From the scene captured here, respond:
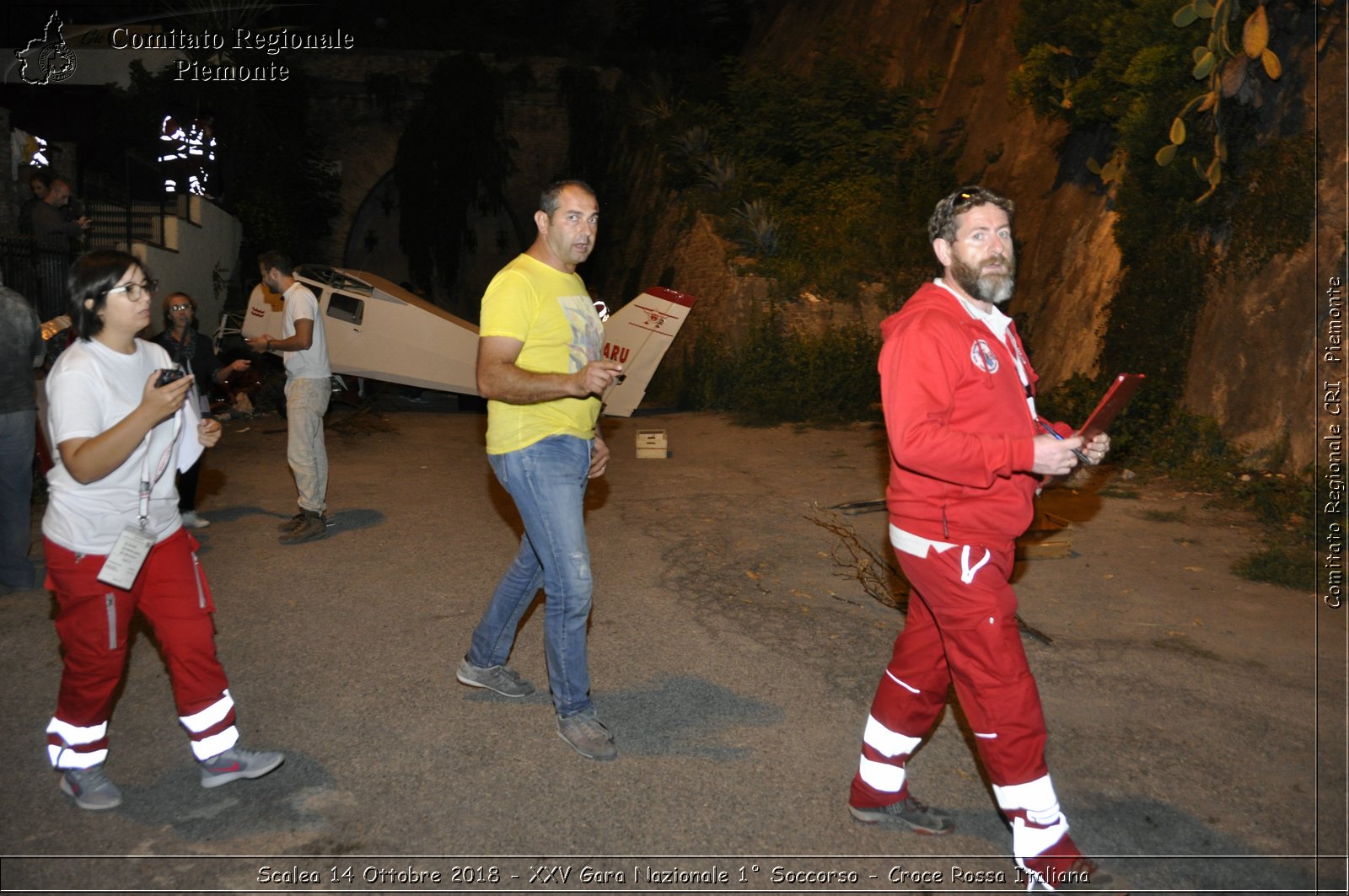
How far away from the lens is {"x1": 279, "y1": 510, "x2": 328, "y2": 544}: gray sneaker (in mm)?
8242

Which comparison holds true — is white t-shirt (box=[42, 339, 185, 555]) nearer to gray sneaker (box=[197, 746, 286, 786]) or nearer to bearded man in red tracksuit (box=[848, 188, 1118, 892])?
gray sneaker (box=[197, 746, 286, 786])

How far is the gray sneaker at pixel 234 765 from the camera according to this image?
4.03m

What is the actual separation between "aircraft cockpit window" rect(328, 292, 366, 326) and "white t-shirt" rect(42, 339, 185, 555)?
13317 millimetres

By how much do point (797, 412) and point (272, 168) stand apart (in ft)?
56.9

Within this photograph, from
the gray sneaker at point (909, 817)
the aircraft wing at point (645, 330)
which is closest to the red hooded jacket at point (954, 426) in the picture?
the gray sneaker at point (909, 817)

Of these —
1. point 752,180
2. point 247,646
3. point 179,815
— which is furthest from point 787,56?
point 179,815

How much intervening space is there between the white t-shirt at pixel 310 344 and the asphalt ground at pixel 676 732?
4.40 feet

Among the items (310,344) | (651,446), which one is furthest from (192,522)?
(651,446)

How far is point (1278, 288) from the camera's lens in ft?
34.2

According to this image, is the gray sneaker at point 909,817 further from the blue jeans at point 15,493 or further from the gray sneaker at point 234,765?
the blue jeans at point 15,493

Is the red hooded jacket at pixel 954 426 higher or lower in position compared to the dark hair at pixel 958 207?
lower

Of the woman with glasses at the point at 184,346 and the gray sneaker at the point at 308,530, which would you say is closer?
the gray sneaker at the point at 308,530

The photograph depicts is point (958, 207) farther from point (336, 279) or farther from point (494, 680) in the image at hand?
point (336, 279)

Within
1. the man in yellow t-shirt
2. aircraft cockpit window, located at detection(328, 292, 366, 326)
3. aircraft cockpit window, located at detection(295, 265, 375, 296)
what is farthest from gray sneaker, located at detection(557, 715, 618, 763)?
aircraft cockpit window, located at detection(295, 265, 375, 296)
